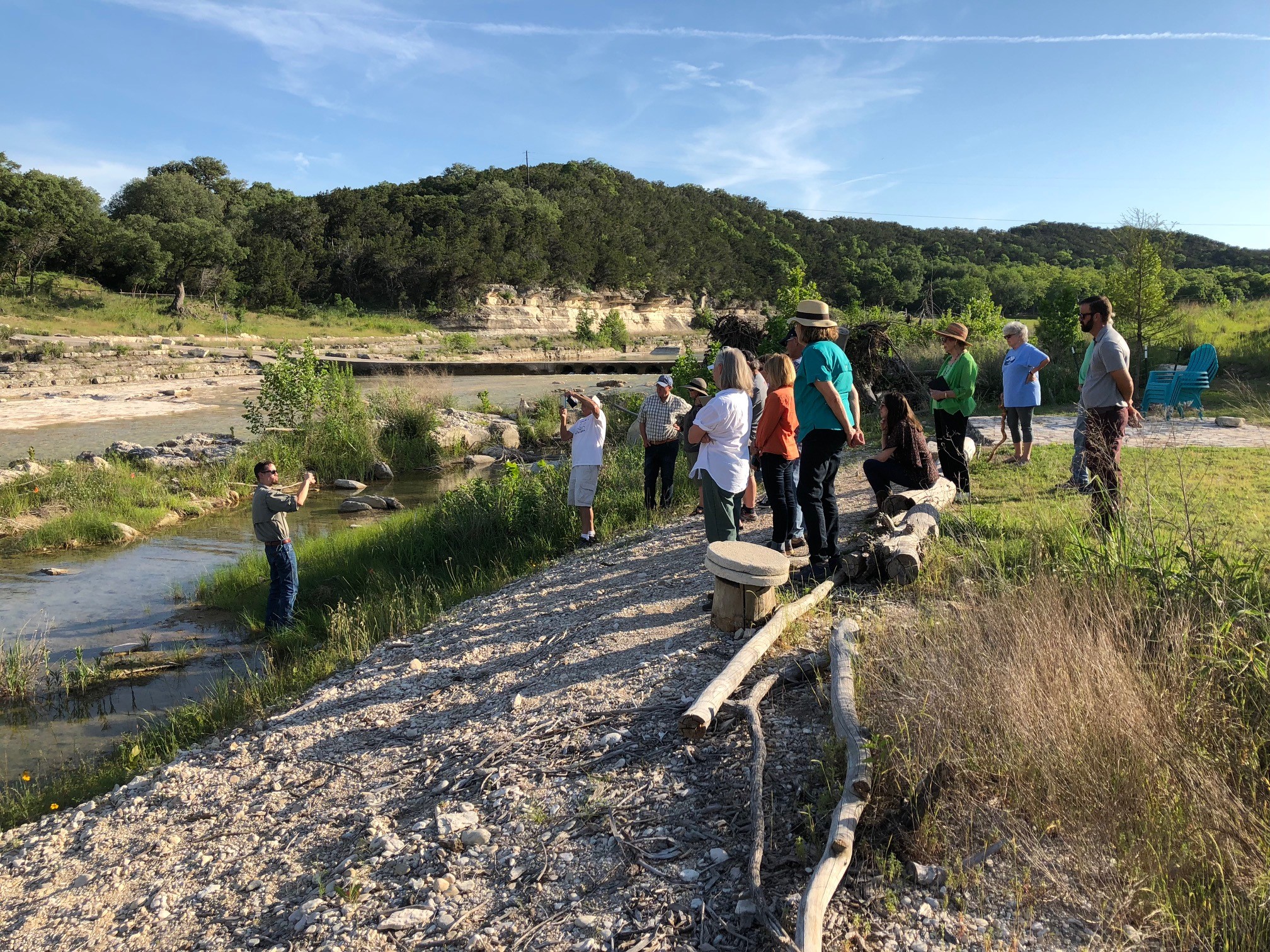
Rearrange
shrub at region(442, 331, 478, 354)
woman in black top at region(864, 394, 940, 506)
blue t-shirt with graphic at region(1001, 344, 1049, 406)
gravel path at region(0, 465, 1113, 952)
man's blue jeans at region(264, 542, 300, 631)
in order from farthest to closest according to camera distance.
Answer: shrub at region(442, 331, 478, 354), blue t-shirt with graphic at region(1001, 344, 1049, 406), man's blue jeans at region(264, 542, 300, 631), woman in black top at region(864, 394, 940, 506), gravel path at region(0, 465, 1113, 952)

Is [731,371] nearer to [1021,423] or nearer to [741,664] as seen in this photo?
[741,664]

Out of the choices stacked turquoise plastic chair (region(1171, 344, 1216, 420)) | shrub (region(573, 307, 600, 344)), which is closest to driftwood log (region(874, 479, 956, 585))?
stacked turquoise plastic chair (region(1171, 344, 1216, 420))

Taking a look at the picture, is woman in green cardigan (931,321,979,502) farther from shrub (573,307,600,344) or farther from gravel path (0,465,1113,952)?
shrub (573,307,600,344)

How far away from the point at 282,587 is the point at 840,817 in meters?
7.25

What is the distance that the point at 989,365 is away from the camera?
1731cm

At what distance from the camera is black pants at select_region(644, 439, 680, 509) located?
1041cm

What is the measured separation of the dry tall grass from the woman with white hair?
6.00 meters

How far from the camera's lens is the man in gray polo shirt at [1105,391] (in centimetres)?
642

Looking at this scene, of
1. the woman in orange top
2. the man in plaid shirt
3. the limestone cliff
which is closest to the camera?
the woman in orange top

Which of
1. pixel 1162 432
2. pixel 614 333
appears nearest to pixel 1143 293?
pixel 1162 432

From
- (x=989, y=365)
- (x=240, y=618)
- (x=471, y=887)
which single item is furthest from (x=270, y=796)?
(x=989, y=365)

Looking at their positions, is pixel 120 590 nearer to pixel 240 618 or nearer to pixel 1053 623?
pixel 240 618

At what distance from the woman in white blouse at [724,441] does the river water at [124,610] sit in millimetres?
5326

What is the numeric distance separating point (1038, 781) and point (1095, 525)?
8.52ft
